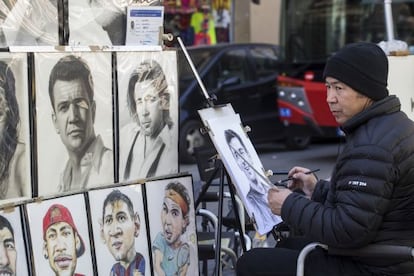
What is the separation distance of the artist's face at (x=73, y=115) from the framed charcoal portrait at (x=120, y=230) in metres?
0.22

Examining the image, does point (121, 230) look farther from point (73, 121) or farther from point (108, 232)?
point (73, 121)

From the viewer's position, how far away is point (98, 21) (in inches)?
127

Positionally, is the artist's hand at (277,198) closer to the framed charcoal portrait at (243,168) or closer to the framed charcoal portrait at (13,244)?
the framed charcoal portrait at (243,168)

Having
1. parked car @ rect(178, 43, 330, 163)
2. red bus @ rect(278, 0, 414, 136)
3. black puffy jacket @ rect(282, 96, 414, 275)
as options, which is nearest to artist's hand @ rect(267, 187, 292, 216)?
black puffy jacket @ rect(282, 96, 414, 275)

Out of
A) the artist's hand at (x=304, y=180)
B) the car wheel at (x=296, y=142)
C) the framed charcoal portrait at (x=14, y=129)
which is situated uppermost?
the framed charcoal portrait at (x=14, y=129)

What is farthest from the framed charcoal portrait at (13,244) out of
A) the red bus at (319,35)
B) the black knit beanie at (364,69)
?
the red bus at (319,35)

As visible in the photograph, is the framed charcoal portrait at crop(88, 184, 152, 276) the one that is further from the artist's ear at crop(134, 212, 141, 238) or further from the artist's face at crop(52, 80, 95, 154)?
the artist's face at crop(52, 80, 95, 154)

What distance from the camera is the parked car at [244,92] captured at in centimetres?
993

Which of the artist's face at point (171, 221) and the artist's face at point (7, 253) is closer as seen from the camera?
the artist's face at point (7, 253)

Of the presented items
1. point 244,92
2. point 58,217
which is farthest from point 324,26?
point 58,217

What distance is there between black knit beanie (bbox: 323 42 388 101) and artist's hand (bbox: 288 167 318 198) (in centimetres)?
63

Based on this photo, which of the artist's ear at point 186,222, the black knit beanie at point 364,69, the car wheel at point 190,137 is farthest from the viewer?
the car wheel at point 190,137

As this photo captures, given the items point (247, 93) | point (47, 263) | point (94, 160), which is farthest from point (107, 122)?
point (247, 93)

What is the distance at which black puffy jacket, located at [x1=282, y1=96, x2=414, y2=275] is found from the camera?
8.73 feet
